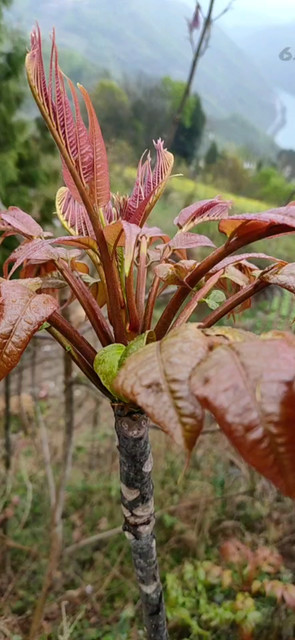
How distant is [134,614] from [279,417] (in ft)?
4.42

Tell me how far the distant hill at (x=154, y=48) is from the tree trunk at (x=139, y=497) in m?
3.17

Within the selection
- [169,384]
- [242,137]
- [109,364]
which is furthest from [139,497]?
[242,137]

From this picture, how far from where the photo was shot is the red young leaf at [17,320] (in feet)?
1.30

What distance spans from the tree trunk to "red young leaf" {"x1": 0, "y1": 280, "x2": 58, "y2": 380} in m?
0.15

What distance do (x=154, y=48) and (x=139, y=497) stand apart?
3959 millimetres

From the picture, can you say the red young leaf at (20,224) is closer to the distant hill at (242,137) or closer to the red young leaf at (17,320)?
the red young leaf at (17,320)

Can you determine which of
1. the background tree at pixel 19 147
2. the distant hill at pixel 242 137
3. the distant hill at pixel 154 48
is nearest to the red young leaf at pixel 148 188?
the background tree at pixel 19 147

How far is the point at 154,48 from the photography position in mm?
3758

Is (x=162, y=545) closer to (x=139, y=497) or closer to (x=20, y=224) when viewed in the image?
(x=139, y=497)

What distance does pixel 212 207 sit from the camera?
1.85ft

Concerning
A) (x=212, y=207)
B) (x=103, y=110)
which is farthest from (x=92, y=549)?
(x=103, y=110)

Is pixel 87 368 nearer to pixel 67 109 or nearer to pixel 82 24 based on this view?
pixel 67 109

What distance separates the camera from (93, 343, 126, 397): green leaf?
0.44m

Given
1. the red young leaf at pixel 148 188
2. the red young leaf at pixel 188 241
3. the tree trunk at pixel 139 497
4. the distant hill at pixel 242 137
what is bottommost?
the tree trunk at pixel 139 497
